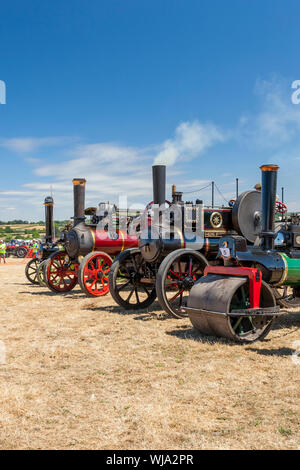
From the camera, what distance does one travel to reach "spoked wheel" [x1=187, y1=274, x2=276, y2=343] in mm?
4953

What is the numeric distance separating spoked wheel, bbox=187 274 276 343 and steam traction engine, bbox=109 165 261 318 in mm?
1130

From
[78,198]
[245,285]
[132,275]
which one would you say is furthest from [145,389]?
[78,198]

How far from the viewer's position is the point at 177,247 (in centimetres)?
746

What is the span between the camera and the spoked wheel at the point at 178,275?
637cm

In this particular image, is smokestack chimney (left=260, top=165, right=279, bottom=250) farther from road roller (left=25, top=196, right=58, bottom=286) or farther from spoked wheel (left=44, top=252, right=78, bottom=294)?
road roller (left=25, top=196, right=58, bottom=286)

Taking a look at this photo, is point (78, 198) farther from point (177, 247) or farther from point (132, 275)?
point (177, 247)

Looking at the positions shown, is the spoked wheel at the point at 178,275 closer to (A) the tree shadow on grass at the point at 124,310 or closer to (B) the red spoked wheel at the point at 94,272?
(A) the tree shadow on grass at the point at 124,310

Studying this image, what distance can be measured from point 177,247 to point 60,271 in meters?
4.26

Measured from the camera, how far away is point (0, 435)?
2.94 m

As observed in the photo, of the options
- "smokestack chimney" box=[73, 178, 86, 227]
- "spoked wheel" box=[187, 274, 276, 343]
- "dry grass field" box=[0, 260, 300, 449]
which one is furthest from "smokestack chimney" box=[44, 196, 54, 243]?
"spoked wheel" box=[187, 274, 276, 343]

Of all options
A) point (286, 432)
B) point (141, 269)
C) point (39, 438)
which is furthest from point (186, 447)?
point (141, 269)
